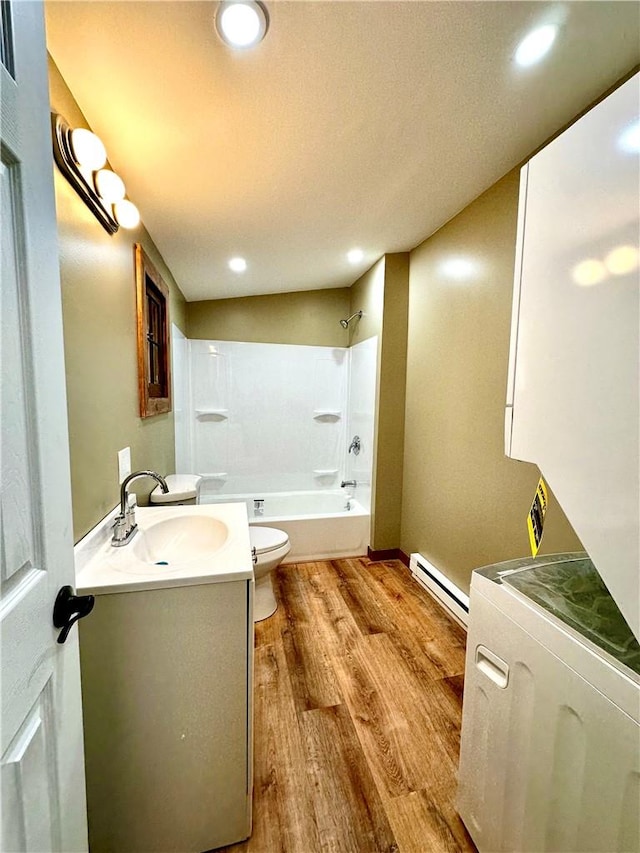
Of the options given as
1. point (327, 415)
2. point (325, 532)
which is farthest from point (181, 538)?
point (327, 415)

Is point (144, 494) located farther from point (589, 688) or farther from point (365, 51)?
point (365, 51)

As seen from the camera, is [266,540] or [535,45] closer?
[535,45]

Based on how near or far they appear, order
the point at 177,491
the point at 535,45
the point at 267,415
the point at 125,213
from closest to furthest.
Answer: the point at 535,45 < the point at 125,213 < the point at 177,491 < the point at 267,415

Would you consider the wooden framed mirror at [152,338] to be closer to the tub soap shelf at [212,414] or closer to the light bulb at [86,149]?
the light bulb at [86,149]

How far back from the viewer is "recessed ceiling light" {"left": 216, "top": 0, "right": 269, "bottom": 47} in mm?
798

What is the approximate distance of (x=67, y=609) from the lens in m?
0.61

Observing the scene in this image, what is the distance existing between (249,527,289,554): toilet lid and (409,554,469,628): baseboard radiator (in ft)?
3.30

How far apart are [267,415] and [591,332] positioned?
3.08 metres

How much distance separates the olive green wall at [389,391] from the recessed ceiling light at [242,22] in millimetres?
1885

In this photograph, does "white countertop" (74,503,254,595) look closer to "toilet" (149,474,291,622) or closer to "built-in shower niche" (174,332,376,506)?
"toilet" (149,474,291,622)

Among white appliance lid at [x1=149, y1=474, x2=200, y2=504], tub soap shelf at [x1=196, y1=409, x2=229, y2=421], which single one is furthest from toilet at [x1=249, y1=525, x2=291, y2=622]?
tub soap shelf at [x1=196, y1=409, x2=229, y2=421]

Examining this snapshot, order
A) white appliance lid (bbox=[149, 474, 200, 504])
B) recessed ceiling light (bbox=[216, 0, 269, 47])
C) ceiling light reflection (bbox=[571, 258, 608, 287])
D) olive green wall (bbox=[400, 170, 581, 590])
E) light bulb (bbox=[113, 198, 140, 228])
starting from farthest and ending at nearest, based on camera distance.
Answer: white appliance lid (bbox=[149, 474, 200, 504]) < olive green wall (bbox=[400, 170, 581, 590]) < light bulb (bbox=[113, 198, 140, 228]) < recessed ceiling light (bbox=[216, 0, 269, 47]) < ceiling light reflection (bbox=[571, 258, 608, 287])

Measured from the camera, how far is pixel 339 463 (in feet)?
12.0

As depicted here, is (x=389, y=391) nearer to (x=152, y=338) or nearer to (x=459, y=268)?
(x=459, y=268)
